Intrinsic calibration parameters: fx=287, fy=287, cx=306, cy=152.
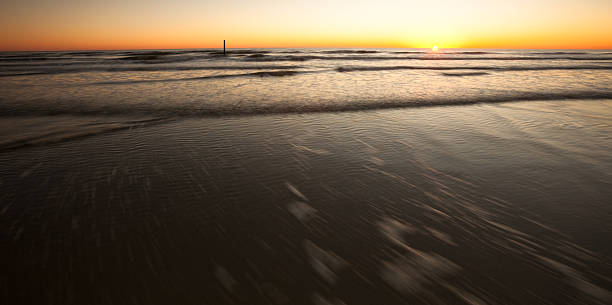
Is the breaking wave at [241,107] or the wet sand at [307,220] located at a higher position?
the breaking wave at [241,107]

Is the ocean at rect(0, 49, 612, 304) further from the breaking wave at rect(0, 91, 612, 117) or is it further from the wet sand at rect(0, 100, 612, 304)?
the breaking wave at rect(0, 91, 612, 117)

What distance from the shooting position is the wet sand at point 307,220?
198 cm

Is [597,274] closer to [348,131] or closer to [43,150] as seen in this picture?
[348,131]

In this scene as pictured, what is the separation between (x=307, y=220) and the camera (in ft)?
9.08

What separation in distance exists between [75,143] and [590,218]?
7.10m

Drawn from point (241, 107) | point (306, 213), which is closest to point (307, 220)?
point (306, 213)

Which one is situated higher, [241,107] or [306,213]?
[241,107]

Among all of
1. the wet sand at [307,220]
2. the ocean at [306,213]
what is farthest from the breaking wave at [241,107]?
the wet sand at [307,220]

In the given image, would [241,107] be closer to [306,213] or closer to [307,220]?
[306,213]

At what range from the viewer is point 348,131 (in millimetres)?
5793

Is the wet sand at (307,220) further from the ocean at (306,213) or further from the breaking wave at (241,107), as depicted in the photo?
the breaking wave at (241,107)

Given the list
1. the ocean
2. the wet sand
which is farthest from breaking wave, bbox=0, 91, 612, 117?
the wet sand

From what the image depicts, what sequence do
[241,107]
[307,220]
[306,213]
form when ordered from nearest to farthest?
[307,220]
[306,213]
[241,107]

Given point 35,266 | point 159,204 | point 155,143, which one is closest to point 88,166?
point 155,143
